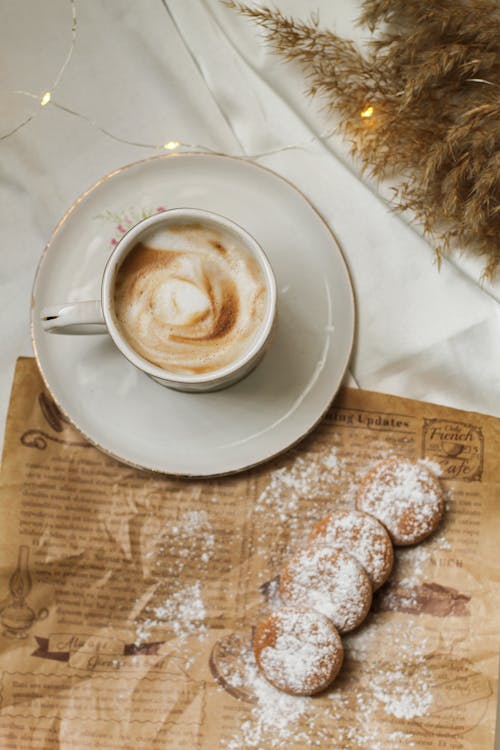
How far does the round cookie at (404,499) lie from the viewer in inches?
44.5

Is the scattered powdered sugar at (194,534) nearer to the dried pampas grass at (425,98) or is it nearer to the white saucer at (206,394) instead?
the white saucer at (206,394)

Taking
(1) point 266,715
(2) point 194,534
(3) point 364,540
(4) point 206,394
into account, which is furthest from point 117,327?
(1) point 266,715

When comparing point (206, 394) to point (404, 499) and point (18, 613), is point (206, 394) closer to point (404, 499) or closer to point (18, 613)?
point (404, 499)

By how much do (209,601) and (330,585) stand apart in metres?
0.18

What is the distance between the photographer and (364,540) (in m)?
1.12

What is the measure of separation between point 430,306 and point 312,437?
0.88ft

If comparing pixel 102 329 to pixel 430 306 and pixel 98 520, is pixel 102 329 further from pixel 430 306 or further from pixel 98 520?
pixel 430 306

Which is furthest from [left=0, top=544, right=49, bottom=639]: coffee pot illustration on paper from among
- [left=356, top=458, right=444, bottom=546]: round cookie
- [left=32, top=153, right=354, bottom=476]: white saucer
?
[left=356, top=458, right=444, bottom=546]: round cookie

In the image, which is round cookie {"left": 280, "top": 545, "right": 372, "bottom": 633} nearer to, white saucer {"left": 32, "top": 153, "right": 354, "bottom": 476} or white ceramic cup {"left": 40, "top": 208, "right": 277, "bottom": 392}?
white saucer {"left": 32, "top": 153, "right": 354, "bottom": 476}

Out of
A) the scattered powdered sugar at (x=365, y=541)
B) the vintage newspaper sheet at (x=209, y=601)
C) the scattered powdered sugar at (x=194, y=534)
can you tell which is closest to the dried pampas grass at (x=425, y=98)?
the vintage newspaper sheet at (x=209, y=601)

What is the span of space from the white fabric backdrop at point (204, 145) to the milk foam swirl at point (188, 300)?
9.7 inches

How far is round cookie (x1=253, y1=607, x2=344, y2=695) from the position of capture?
3.61 feet

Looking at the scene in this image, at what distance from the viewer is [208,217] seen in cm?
96

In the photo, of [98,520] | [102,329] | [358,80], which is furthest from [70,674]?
[358,80]
